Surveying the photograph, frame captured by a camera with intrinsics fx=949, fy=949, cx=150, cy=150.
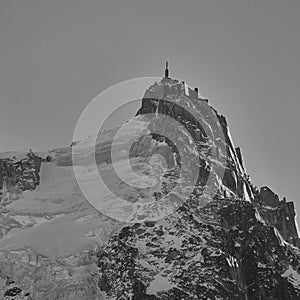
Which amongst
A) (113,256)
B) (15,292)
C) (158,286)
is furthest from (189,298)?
(15,292)

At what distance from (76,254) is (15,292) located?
15.6 metres

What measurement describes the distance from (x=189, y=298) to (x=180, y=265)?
8.52 meters

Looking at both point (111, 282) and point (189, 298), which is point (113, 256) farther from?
point (189, 298)

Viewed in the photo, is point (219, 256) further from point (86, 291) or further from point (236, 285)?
point (86, 291)

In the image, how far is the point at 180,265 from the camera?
19475cm

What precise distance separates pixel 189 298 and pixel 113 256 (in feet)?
62.9

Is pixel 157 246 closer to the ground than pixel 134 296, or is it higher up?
higher up

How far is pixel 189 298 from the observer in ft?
619

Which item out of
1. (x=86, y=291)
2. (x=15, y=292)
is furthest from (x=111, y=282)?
(x=15, y=292)

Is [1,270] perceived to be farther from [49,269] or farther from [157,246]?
→ [157,246]

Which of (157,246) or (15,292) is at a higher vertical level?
A: (157,246)

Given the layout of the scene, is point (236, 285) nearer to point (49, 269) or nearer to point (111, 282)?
point (111, 282)

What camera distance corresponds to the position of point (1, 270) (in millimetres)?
196875

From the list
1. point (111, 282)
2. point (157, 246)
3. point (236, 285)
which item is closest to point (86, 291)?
point (111, 282)
